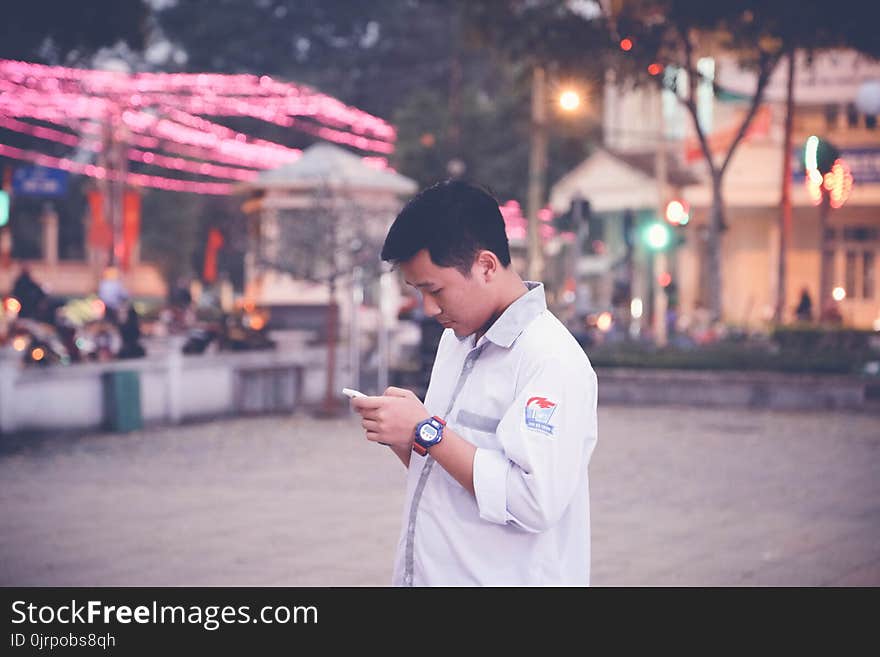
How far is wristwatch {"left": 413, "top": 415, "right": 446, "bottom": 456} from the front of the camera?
9.51 feet

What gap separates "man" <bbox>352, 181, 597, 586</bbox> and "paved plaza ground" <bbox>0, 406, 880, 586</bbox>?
14.2ft

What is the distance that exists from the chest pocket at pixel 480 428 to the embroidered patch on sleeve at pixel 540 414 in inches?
5.9

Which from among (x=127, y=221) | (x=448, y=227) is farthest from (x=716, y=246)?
(x=448, y=227)

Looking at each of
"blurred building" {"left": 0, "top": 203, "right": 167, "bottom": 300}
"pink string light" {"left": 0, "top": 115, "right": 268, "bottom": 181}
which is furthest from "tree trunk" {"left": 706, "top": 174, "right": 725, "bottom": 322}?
"blurred building" {"left": 0, "top": 203, "right": 167, "bottom": 300}

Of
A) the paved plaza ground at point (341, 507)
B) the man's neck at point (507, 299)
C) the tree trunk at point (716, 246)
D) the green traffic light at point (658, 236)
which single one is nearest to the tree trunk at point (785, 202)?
the tree trunk at point (716, 246)

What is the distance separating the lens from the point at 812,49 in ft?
69.7

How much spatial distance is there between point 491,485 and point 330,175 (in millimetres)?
19630

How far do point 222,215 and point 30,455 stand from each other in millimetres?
46836

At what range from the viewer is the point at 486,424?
3.01 meters

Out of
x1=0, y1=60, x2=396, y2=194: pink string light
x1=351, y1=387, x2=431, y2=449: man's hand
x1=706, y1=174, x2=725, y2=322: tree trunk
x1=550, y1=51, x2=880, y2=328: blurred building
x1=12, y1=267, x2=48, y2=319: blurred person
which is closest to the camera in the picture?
x1=351, y1=387, x2=431, y2=449: man's hand

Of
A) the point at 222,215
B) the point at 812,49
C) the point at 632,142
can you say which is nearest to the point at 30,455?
the point at 812,49

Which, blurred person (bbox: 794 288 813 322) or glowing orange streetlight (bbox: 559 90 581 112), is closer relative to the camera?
glowing orange streetlight (bbox: 559 90 581 112)

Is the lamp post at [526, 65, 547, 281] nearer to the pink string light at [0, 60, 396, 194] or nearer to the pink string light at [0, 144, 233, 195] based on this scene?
the pink string light at [0, 60, 396, 194]
